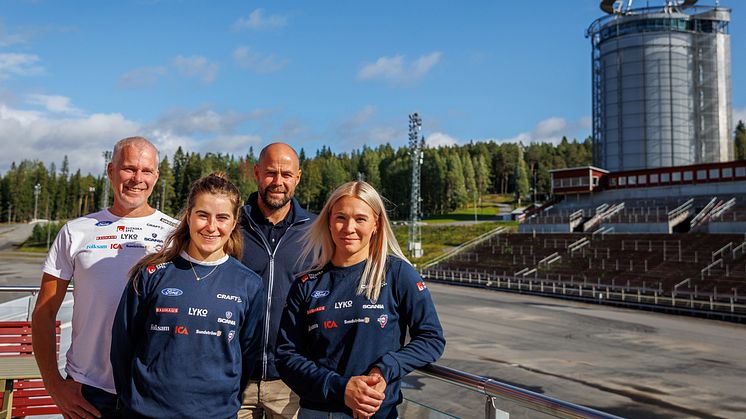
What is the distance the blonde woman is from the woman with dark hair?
0.86ft

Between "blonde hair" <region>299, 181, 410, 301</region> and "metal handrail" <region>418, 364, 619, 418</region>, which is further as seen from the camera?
"blonde hair" <region>299, 181, 410, 301</region>

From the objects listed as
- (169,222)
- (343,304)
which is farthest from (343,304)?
(169,222)

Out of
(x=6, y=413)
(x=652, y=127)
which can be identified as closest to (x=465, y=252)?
(x=652, y=127)

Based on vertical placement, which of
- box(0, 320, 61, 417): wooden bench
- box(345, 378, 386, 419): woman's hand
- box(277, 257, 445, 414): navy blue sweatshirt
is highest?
box(277, 257, 445, 414): navy blue sweatshirt

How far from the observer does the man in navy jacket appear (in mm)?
3270

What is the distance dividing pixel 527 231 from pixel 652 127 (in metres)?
25.6

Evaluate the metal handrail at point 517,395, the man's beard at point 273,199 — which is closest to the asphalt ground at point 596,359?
the metal handrail at point 517,395

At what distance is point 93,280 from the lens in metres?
2.94

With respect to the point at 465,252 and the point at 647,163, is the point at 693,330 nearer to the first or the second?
the point at 465,252

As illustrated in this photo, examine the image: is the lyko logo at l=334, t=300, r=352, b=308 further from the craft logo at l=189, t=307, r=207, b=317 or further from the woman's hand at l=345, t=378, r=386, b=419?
the craft logo at l=189, t=307, r=207, b=317

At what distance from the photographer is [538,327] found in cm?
2164

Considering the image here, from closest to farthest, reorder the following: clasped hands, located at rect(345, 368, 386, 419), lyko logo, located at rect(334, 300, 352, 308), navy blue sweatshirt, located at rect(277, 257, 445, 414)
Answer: clasped hands, located at rect(345, 368, 386, 419) → navy blue sweatshirt, located at rect(277, 257, 445, 414) → lyko logo, located at rect(334, 300, 352, 308)

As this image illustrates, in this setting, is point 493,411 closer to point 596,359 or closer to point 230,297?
point 230,297

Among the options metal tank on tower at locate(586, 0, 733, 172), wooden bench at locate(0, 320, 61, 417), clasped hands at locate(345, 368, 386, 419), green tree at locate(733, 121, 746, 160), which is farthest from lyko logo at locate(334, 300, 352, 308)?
green tree at locate(733, 121, 746, 160)
